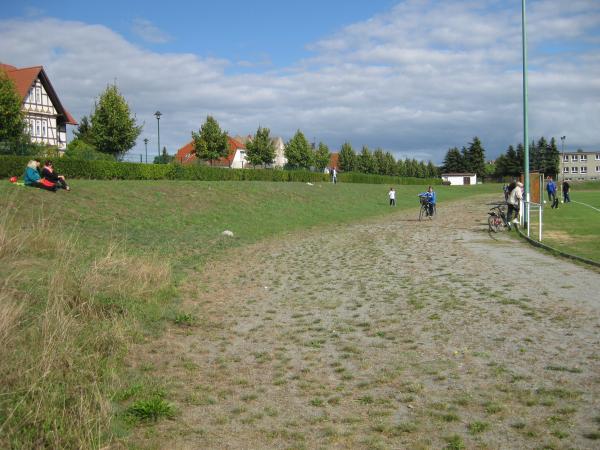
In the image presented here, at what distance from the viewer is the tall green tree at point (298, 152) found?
8512 centimetres

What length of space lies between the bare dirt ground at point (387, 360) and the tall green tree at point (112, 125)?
34697 mm

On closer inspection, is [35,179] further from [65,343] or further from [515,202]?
[515,202]

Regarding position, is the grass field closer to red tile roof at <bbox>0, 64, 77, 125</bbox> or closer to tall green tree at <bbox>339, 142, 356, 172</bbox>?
red tile roof at <bbox>0, 64, 77, 125</bbox>

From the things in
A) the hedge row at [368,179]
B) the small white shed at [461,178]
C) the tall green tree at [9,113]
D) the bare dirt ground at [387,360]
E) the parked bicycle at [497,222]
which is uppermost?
the tall green tree at [9,113]

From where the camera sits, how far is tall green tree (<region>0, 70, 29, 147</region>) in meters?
37.2

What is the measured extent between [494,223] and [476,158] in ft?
385

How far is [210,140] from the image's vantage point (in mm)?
62250

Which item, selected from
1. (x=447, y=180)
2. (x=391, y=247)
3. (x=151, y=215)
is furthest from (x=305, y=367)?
(x=447, y=180)

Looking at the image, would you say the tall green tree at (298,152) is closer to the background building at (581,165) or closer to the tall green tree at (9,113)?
the tall green tree at (9,113)

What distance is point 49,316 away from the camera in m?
6.23

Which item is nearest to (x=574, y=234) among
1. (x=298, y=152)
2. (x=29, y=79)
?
(x=29, y=79)

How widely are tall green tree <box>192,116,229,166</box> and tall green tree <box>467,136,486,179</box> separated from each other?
282 ft

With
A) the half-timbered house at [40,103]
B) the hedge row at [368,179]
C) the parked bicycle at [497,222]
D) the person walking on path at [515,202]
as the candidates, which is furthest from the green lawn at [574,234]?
the half-timbered house at [40,103]

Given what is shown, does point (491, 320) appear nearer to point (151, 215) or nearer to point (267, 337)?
point (267, 337)
